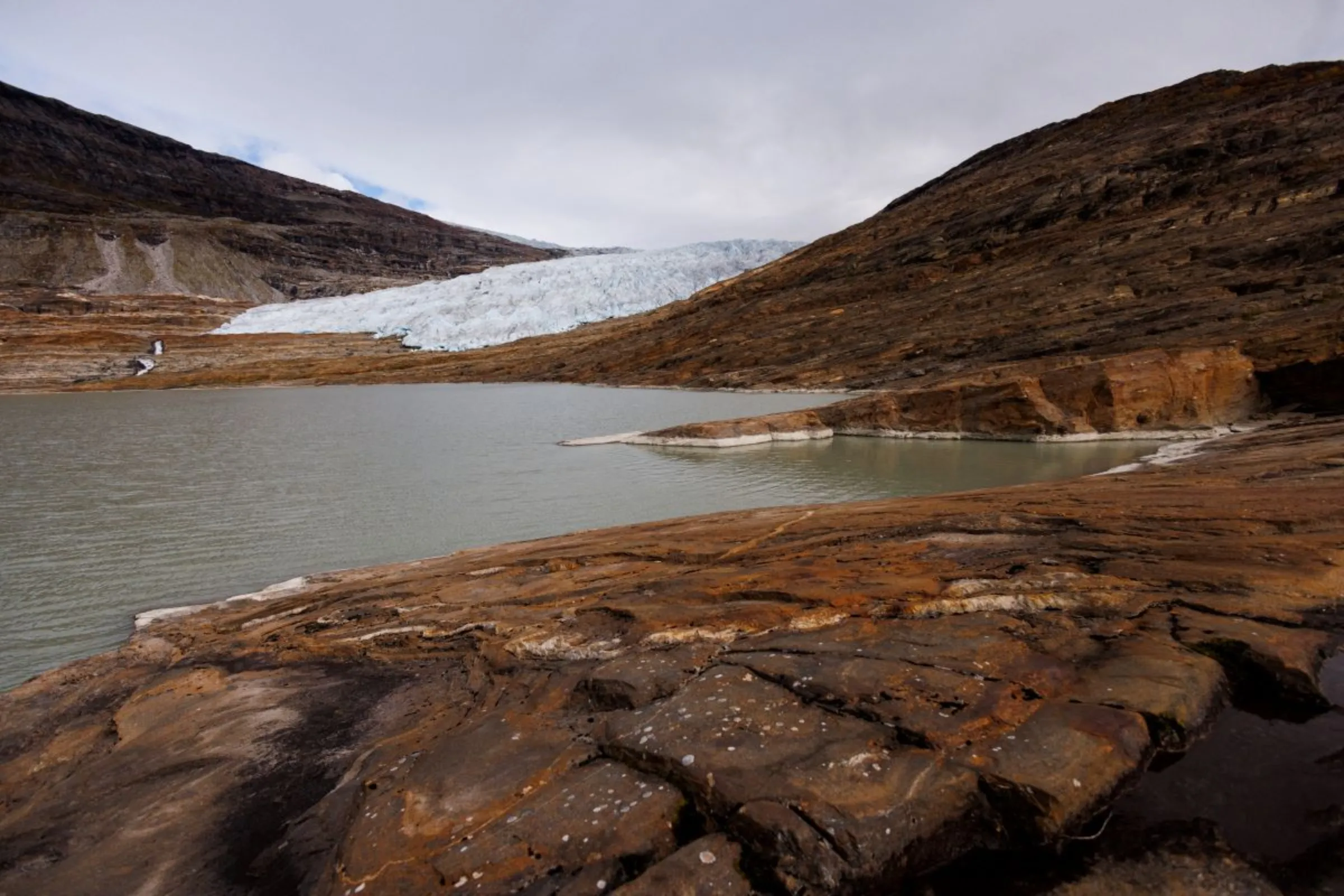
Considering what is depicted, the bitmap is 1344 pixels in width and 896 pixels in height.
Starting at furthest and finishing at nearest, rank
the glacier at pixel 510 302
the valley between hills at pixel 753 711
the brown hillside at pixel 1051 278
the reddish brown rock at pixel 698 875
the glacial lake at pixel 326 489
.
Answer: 1. the glacier at pixel 510 302
2. the brown hillside at pixel 1051 278
3. the glacial lake at pixel 326 489
4. the valley between hills at pixel 753 711
5. the reddish brown rock at pixel 698 875

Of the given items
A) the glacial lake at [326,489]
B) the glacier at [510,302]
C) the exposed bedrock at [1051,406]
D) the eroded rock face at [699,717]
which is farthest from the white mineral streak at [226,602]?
the glacier at [510,302]

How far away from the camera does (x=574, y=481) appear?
18953mm

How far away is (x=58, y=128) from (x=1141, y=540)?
177620 mm

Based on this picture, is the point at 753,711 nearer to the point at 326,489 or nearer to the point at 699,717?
the point at 699,717

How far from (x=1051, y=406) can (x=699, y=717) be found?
23.2 metres

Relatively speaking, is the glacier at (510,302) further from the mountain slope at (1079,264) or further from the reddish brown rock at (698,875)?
the reddish brown rock at (698,875)

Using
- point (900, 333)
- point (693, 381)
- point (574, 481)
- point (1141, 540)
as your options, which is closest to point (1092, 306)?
point (900, 333)

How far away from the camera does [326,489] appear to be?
1788cm

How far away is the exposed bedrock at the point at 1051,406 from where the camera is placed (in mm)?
21688

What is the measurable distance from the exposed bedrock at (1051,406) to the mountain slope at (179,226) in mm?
102997

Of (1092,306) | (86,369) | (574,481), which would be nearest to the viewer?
(574,481)

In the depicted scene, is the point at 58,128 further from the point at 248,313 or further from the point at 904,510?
the point at 904,510

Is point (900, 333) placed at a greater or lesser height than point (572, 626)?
greater

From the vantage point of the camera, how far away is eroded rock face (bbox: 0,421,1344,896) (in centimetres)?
309
